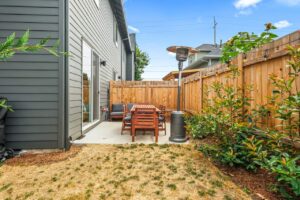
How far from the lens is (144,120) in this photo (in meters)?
4.41

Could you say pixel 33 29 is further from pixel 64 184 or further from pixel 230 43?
pixel 230 43

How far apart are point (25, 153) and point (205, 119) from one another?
10.4 feet

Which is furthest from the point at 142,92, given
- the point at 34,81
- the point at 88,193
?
the point at 88,193

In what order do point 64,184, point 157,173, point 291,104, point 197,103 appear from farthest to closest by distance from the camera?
point 197,103 < point 157,173 < point 64,184 < point 291,104

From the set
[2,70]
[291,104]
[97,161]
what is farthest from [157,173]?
[2,70]

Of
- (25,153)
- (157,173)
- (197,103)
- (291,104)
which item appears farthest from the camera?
(197,103)

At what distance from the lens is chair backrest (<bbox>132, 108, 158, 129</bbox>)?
14.4 feet

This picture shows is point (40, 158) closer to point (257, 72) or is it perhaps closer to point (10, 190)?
point (10, 190)

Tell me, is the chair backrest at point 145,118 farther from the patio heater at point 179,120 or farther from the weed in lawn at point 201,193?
the weed in lawn at point 201,193

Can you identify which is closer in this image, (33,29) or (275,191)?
(275,191)

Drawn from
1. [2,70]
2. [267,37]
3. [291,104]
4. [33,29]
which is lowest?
[291,104]

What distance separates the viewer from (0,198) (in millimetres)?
2084

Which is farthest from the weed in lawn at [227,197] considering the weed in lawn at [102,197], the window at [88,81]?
the window at [88,81]

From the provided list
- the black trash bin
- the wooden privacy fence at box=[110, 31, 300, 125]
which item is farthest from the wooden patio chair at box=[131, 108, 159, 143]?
the black trash bin
